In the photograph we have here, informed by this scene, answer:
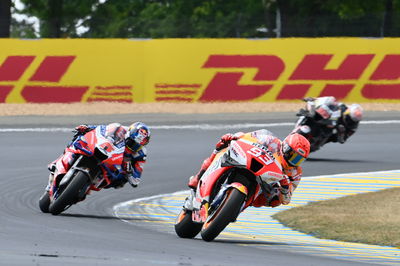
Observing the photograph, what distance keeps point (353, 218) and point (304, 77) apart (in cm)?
1463

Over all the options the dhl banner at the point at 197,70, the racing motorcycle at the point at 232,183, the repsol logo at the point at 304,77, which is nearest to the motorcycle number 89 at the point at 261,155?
the racing motorcycle at the point at 232,183

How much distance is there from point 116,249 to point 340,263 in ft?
6.10

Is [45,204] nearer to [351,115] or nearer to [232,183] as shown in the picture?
[232,183]

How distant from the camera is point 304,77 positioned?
88.5ft

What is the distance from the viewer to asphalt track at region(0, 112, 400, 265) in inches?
343

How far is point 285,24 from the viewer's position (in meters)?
31.3

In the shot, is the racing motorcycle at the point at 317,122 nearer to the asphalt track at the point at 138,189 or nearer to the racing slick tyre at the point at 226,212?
the asphalt track at the point at 138,189

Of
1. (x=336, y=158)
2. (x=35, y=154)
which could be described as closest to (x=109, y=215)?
(x=35, y=154)

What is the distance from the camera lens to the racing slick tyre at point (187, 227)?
1044 centimetres

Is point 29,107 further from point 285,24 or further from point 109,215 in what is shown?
point 109,215

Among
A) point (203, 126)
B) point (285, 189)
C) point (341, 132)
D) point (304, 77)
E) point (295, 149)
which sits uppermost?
point (295, 149)

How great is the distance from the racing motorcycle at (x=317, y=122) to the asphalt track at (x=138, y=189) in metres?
0.55

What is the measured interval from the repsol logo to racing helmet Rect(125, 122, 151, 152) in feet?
47.2

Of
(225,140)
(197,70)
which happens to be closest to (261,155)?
(225,140)
